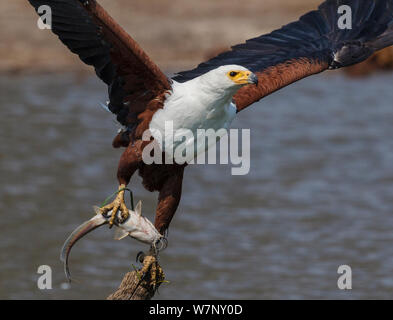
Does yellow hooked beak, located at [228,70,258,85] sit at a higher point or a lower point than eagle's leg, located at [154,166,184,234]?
higher

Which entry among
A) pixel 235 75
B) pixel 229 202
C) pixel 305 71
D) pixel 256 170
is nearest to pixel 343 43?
pixel 305 71

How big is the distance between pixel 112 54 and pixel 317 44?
281 centimetres

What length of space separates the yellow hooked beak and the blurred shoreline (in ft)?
45.3

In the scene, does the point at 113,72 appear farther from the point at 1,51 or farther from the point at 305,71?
the point at 1,51

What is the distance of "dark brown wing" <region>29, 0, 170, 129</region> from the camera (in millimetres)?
7246

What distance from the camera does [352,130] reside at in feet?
64.5

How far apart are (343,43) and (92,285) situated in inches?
184

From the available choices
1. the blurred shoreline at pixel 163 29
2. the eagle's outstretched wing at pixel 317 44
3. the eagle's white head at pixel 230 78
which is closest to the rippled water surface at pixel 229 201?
the blurred shoreline at pixel 163 29

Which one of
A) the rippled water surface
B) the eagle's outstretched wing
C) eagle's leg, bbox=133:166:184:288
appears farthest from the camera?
the rippled water surface

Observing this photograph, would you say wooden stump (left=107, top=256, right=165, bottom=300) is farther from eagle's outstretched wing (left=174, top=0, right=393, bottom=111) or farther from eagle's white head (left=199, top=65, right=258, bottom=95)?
eagle's outstretched wing (left=174, top=0, right=393, bottom=111)

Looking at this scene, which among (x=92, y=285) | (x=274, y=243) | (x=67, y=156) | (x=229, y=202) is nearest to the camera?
(x=92, y=285)

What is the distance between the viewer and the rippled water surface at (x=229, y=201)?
511 inches

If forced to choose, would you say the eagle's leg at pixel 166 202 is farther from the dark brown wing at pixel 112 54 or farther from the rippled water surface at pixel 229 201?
the rippled water surface at pixel 229 201

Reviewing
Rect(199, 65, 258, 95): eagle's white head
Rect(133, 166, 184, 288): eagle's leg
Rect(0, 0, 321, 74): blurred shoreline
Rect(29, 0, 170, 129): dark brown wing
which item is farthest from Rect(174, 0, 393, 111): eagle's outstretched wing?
Rect(0, 0, 321, 74): blurred shoreline
